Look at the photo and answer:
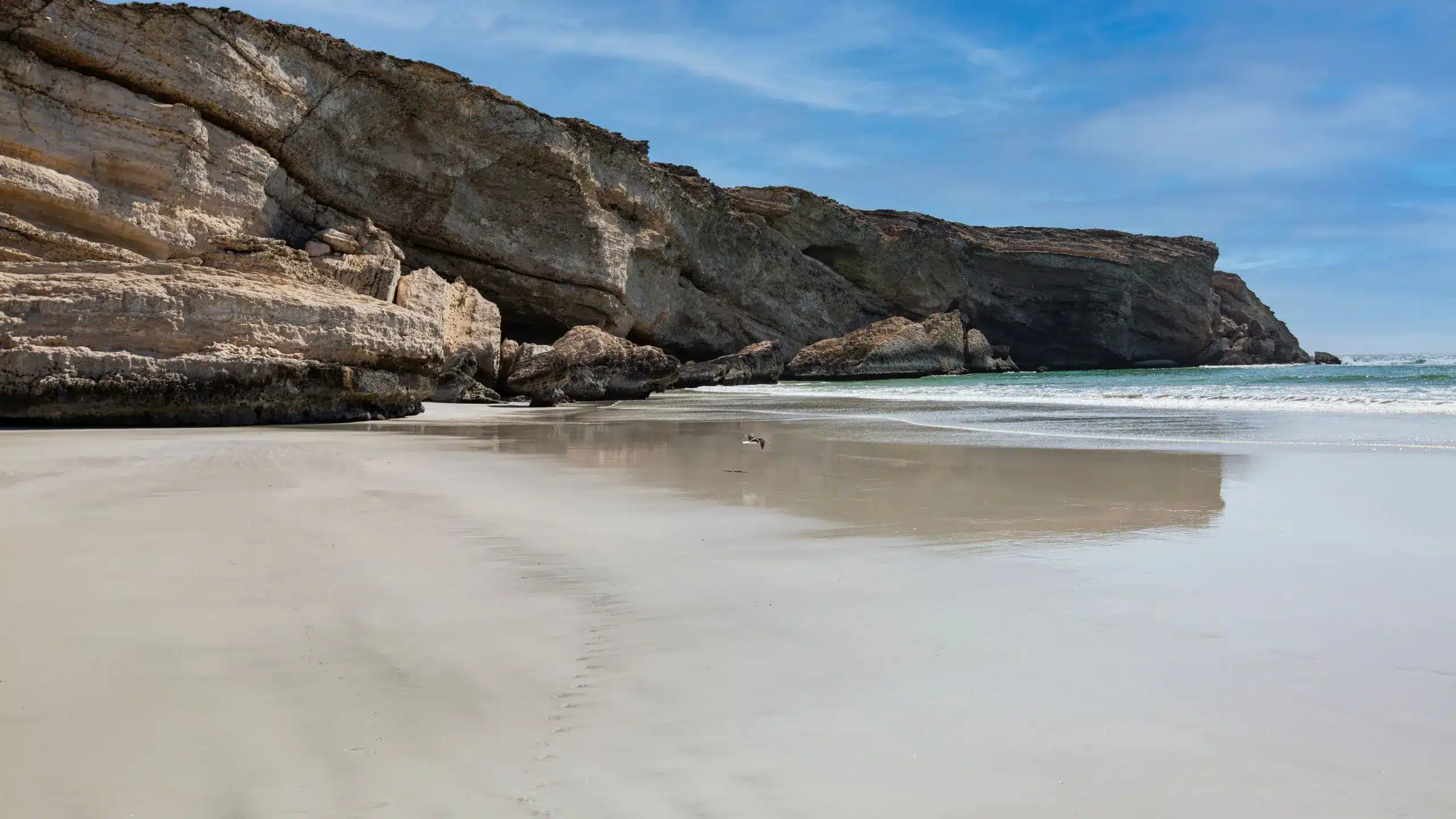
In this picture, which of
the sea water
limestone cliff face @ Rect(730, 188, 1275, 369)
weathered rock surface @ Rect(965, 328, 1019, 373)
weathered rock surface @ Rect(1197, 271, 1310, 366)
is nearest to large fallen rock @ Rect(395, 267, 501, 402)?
the sea water

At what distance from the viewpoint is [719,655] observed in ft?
7.90

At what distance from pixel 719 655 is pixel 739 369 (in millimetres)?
28272

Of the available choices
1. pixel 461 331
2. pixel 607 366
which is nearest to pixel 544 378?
pixel 607 366

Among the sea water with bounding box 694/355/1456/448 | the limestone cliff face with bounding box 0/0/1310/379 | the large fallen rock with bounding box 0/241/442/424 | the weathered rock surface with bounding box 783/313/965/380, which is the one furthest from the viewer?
the weathered rock surface with bounding box 783/313/965/380

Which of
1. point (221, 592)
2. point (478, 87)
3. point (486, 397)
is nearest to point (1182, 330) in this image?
point (478, 87)

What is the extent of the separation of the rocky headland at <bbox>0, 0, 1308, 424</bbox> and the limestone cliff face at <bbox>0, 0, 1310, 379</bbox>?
0.06m

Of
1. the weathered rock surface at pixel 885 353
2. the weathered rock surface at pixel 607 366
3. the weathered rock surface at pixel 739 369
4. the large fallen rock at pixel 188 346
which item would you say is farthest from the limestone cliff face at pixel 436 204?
Answer: the weathered rock surface at pixel 607 366

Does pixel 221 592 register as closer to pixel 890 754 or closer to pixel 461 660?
pixel 461 660

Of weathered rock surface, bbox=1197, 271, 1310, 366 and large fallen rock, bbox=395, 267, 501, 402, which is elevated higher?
weathered rock surface, bbox=1197, 271, 1310, 366

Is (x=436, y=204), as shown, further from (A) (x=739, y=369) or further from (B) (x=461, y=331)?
(A) (x=739, y=369)

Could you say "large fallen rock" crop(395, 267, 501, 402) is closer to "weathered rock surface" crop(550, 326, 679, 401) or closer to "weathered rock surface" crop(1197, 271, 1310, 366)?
"weathered rock surface" crop(550, 326, 679, 401)

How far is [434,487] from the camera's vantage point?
18.0 ft

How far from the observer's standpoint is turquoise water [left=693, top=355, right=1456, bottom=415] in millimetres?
13742

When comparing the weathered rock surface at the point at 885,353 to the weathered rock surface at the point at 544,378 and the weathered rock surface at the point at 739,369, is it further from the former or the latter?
the weathered rock surface at the point at 544,378
